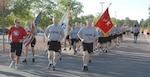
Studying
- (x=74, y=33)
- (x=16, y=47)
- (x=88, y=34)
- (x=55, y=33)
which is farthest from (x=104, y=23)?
(x=16, y=47)

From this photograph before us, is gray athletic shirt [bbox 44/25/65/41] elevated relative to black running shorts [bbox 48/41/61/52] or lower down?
elevated

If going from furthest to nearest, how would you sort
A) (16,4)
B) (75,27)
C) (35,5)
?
(35,5), (16,4), (75,27)

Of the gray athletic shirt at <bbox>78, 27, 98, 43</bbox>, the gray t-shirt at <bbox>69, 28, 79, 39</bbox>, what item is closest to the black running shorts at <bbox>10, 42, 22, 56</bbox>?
the gray athletic shirt at <bbox>78, 27, 98, 43</bbox>

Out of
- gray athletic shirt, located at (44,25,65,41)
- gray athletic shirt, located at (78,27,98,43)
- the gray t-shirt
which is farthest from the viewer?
the gray t-shirt

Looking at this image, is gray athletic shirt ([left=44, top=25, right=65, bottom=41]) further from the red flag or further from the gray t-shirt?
the gray t-shirt

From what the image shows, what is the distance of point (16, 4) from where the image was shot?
2706 centimetres

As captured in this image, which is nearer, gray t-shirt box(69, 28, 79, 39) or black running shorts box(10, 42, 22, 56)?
black running shorts box(10, 42, 22, 56)

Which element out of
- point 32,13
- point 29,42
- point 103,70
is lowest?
point 103,70

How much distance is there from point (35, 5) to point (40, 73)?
20.6 metres

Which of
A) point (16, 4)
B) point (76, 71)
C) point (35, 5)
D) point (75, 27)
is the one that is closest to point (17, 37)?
point (76, 71)

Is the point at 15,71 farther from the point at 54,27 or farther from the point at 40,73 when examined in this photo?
Answer: the point at 54,27

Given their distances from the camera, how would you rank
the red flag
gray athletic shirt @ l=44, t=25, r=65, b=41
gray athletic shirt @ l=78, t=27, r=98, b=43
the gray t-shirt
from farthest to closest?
the gray t-shirt
the red flag
gray athletic shirt @ l=78, t=27, r=98, b=43
gray athletic shirt @ l=44, t=25, r=65, b=41

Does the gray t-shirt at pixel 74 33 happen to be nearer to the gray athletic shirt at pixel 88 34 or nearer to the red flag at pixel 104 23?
the red flag at pixel 104 23

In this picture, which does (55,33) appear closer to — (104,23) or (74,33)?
(74,33)
